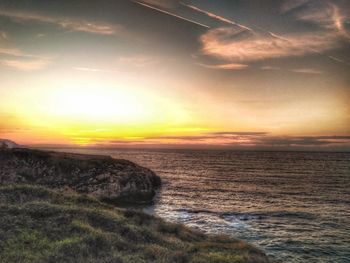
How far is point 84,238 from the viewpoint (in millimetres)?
17656

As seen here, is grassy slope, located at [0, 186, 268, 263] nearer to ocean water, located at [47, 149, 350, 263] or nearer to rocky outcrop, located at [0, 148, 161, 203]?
ocean water, located at [47, 149, 350, 263]

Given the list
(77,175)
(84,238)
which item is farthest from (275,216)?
(84,238)

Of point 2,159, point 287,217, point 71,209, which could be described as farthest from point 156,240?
point 2,159

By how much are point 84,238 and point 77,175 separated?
113 feet

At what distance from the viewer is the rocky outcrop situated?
4757 centimetres

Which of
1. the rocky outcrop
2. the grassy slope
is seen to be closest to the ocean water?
the rocky outcrop

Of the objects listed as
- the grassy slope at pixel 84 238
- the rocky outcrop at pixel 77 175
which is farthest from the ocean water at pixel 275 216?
the grassy slope at pixel 84 238

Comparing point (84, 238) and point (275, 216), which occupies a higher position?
point (84, 238)

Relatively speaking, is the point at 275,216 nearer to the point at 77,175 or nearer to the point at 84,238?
the point at 77,175

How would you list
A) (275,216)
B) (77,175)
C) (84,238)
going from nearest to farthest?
(84,238), (275,216), (77,175)

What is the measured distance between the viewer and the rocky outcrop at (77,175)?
4757 centimetres

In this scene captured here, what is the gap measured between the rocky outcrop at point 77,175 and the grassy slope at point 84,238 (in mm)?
22863

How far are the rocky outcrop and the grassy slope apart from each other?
22863mm

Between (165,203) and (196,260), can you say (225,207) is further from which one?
(196,260)
